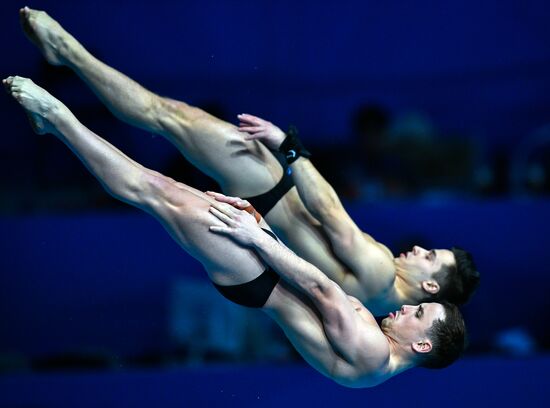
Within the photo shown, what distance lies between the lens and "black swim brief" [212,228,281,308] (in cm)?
350

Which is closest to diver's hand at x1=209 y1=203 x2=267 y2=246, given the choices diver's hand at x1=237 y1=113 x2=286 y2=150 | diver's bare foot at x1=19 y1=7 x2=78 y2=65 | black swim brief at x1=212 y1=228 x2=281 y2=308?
black swim brief at x1=212 y1=228 x2=281 y2=308

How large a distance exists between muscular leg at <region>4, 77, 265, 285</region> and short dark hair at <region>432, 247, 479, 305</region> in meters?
0.96

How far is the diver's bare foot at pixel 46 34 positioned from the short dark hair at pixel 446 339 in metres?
1.97

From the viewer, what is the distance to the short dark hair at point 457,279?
4047mm

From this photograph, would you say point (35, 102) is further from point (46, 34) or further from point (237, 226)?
point (237, 226)

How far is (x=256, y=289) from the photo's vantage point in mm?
3508

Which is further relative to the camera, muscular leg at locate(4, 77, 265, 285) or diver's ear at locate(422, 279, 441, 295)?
diver's ear at locate(422, 279, 441, 295)

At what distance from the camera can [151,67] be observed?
21.1 ft

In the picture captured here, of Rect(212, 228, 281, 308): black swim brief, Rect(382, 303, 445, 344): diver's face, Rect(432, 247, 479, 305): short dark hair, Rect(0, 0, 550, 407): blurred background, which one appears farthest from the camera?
Rect(0, 0, 550, 407): blurred background

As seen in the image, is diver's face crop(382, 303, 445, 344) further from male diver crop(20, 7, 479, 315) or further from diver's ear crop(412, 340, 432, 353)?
male diver crop(20, 7, 479, 315)

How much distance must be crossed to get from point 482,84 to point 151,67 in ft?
8.33

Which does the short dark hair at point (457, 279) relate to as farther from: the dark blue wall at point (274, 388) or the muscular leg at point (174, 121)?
the dark blue wall at point (274, 388)

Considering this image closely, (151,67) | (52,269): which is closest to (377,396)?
(52,269)

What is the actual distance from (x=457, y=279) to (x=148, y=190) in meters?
1.47
